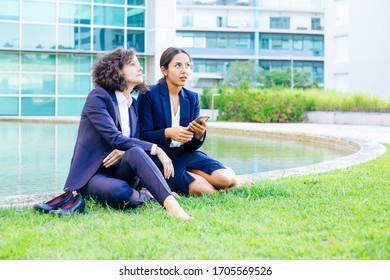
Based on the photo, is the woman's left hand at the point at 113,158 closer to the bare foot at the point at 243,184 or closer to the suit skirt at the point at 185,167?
the suit skirt at the point at 185,167

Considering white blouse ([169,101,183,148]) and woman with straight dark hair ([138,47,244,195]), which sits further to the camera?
white blouse ([169,101,183,148])

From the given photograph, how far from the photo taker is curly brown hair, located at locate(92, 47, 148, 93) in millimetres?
5301

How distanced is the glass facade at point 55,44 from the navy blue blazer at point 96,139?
21079 millimetres

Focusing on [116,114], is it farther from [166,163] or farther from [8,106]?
[8,106]

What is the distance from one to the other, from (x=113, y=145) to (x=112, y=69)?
0.66 m

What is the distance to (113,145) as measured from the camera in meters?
5.09

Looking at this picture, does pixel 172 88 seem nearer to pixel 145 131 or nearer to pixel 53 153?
pixel 145 131

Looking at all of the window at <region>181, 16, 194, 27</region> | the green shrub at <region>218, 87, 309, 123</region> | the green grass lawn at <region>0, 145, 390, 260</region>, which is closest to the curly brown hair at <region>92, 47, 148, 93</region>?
the green grass lawn at <region>0, 145, 390, 260</region>

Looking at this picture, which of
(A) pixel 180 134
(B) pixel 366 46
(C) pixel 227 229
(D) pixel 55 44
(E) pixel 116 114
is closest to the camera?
(C) pixel 227 229

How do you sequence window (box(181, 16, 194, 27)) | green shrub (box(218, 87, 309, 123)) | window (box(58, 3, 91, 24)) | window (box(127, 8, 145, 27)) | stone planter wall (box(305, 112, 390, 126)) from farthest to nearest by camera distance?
window (box(181, 16, 194, 27))
window (box(127, 8, 145, 27))
window (box(58, 3, 91, 24))
green shrub (box(218, 87, 309, 123))
stone planter wall (box(305, 112, 390, 126))

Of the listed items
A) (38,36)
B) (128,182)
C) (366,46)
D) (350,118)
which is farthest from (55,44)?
(128,182)

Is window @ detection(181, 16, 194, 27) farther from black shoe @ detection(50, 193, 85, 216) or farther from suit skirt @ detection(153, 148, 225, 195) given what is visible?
black shoe @ detection(50, 193, 85, 216)
